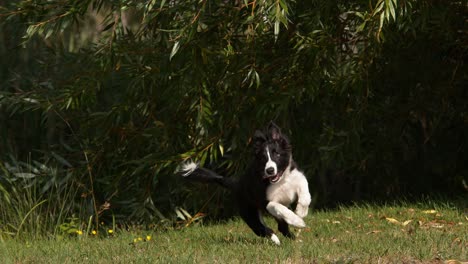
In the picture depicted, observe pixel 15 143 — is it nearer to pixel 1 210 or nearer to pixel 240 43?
pixel 1 210

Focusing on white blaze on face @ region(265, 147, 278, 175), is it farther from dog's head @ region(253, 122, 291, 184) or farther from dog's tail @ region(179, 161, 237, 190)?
dog's tail @ region(179, 161, 237, 190)

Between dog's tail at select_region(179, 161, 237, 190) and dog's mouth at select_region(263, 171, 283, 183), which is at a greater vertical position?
dog's mouth at select_region(263, 171, 283, 183)

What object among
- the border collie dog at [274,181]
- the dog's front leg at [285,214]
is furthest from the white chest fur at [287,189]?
the dog's front leg at [285,214]

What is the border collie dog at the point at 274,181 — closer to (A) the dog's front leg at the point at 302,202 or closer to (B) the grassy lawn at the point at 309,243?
(A) the dog's front leg at the point at 302,202

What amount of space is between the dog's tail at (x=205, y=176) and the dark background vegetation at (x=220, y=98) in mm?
882

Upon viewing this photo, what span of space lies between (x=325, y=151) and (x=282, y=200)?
3278 millimetres

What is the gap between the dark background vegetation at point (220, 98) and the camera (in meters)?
9.89

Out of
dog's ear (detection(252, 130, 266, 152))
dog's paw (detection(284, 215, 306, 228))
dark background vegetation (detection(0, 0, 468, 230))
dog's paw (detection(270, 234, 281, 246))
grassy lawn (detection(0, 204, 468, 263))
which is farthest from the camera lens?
dark background vegetation (detection(0, 0, 468, 230))

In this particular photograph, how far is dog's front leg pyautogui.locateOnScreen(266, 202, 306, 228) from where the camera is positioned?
7590mm

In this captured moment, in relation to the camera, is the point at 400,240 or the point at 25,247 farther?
the point at 25,247

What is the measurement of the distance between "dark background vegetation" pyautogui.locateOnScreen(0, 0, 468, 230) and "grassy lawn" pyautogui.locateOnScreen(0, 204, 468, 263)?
104 cm

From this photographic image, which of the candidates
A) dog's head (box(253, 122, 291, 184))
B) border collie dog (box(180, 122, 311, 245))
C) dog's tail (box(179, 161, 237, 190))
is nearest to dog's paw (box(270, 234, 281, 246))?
border collie dog (box(180, 122, 311, 245))

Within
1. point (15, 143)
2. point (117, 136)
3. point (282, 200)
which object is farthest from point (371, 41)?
point (15, 143)

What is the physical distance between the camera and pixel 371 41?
988 cm
